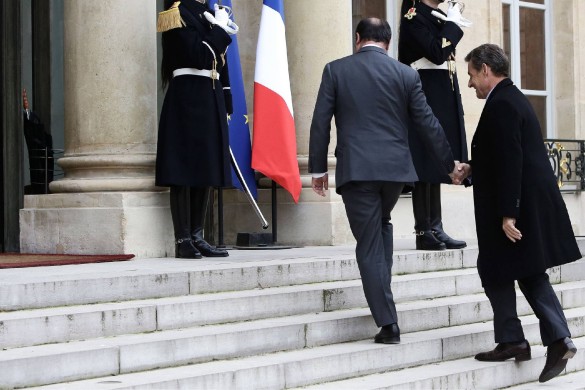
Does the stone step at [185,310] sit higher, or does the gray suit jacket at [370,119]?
the gray suit jacket at [370,119]

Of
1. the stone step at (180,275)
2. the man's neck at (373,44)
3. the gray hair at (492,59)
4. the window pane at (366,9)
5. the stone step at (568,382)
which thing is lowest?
the stone step at (568,382)

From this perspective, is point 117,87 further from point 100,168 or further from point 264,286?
point 264,286

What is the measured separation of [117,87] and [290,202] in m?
→ 2.18

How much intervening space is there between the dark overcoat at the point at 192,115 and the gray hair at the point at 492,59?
7.95 ft

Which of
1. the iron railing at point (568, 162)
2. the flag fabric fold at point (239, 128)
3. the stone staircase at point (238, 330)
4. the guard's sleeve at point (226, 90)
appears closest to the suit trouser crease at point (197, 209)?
the stone staircase at point (238, 330)

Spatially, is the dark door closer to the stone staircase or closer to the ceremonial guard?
the ceremonial guard

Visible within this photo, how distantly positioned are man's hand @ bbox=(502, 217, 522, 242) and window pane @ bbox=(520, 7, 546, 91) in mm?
7651

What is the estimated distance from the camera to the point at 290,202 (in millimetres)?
10391

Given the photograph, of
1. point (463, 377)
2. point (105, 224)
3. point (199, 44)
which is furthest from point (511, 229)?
point (105, 224)

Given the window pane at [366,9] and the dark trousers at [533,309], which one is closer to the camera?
the dark trousers at [533,309]

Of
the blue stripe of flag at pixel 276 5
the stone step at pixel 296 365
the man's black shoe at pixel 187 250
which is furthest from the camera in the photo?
the blue stripe of flag at pixel 276 5

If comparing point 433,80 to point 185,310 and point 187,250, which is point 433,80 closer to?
point 187,250

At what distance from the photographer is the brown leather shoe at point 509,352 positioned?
6891mm

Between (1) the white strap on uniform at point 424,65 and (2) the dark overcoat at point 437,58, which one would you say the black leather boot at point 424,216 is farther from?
(1) the white strap on uniform at point 424,65
